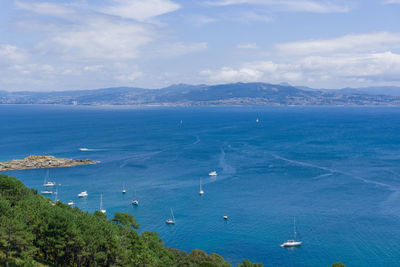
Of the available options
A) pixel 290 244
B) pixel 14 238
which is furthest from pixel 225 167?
pixel 14 238

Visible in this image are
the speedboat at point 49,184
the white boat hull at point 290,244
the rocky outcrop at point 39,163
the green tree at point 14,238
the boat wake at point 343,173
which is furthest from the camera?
the rocky outcrop at point 39,163

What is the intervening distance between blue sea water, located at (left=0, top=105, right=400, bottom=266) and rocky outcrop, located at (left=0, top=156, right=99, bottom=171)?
13.1ft

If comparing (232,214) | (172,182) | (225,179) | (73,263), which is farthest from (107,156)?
(73,263)

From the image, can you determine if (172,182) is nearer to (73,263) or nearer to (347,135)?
(73,263)

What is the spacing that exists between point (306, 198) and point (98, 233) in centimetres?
5096

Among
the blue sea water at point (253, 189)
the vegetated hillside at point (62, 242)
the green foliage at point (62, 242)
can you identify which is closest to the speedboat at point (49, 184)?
the blue sea water at point (253, 189)

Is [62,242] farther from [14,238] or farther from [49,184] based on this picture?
[49,184]

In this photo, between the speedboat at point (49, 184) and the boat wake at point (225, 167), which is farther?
the boat wake at point (225, 167)

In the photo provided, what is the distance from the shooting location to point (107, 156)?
378 ft

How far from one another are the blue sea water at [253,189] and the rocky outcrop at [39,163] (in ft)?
13.1

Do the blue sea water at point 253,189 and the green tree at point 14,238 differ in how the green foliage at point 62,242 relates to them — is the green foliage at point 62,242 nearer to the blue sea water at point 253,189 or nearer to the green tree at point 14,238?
the green tree at point 14,238

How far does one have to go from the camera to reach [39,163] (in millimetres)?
101562

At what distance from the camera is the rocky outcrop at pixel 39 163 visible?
97.9m

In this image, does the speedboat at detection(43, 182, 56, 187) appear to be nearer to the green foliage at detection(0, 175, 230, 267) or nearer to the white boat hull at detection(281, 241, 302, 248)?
the green foliage at detection(0, 175, 230, 267)
